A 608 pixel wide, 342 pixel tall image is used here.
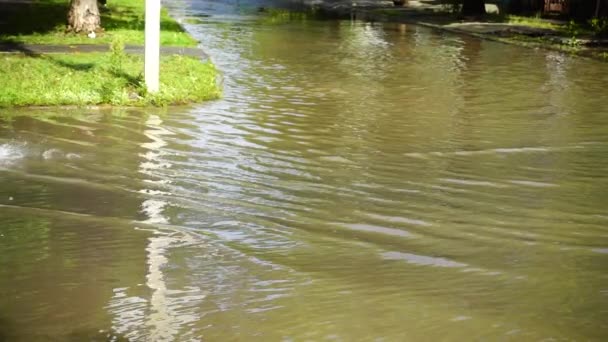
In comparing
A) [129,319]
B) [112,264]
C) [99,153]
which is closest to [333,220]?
[112,264]

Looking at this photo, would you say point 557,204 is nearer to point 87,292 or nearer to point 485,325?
point 485,325

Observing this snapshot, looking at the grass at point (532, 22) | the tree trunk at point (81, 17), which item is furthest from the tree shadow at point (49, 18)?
the grass at point (532, 22)

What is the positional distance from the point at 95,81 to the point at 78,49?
510 centimetres

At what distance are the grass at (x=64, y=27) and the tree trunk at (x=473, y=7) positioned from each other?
451 inches

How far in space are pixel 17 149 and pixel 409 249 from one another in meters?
5.21

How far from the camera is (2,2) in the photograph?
3491 cm

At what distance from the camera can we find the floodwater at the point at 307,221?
234 inches

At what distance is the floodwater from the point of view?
5.93 metres

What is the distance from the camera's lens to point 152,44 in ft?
45.6

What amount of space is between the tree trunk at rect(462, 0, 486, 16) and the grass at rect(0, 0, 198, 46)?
11459 mm

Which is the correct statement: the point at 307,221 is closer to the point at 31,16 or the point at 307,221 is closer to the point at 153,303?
the point at 153,303

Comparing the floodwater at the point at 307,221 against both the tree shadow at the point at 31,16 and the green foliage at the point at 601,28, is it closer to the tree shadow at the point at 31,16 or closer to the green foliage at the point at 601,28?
the tree shadow at the point at 31,16

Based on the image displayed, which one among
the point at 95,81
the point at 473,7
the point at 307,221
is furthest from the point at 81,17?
the point at 473,7

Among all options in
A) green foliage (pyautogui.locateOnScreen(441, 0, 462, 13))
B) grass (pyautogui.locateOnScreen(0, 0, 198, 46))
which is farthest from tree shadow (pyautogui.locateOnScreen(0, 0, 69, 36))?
green foliage (pyautogui.locateOnScreen(441, 0, 462, 13))
